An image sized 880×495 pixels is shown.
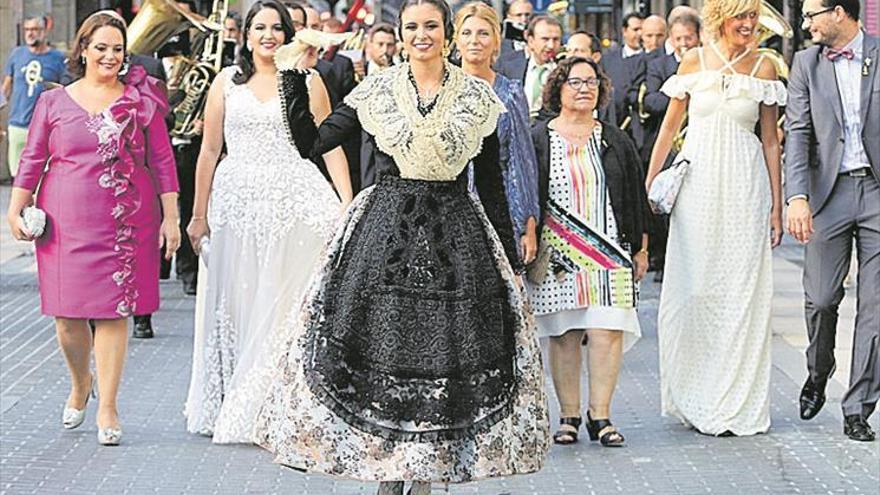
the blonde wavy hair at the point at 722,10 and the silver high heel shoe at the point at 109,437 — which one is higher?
the blonde wavy hair at the point at 722,10

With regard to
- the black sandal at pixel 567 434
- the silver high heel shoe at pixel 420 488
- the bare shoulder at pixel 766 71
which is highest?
the bare shoulder at pixel 766 71

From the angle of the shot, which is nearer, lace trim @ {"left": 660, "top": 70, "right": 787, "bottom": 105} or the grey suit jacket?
the grey suit jacket

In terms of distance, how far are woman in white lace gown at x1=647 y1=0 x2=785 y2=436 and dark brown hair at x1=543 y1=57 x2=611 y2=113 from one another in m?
0.46

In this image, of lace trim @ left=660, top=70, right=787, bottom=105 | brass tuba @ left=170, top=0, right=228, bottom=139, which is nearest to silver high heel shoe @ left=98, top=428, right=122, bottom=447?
lace trim @ left=660, top=70, right=787, bottom=105

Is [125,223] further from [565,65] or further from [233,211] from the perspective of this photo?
[565,65]

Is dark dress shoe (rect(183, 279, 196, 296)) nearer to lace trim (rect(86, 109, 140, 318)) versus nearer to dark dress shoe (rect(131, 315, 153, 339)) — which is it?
dark dress shoe (rect(131, 315, 153, 339))

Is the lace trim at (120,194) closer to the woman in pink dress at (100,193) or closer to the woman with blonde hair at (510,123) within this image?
the woman in pink dress at (100,193)

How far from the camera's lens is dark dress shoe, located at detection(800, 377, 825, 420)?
9.66 metres

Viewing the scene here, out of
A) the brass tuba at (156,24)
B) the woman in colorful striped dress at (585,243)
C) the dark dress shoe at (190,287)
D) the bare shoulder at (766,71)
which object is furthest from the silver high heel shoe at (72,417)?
the dark dress shoe at (190,287)

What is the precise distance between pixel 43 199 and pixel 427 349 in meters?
2.90

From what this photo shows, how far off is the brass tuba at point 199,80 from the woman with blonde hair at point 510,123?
5311mm

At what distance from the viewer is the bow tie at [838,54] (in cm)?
922

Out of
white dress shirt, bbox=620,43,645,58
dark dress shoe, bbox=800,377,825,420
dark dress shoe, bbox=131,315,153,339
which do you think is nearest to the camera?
dark dress shoe, bbox=800,377,825,420

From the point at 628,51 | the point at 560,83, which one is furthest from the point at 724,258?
the point at 628,51
